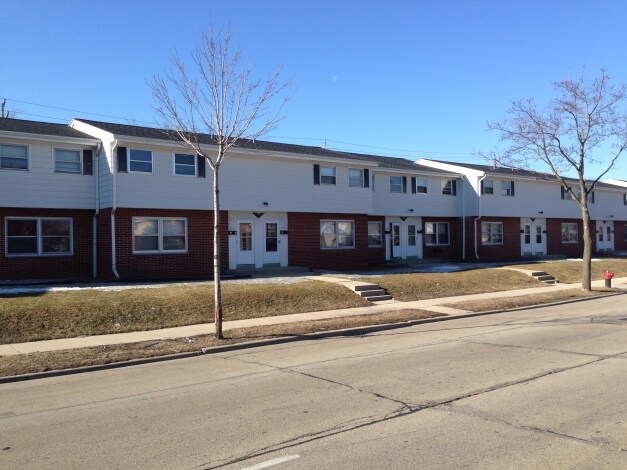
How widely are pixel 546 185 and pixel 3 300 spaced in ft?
108

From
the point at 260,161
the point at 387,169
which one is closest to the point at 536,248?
the point at 387,169

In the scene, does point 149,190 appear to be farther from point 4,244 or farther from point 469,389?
point 469,389

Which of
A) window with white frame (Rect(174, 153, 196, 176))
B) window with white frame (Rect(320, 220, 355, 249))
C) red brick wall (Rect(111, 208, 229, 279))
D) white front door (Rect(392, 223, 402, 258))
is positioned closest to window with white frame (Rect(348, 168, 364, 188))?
window with white frame (Rect(320, 220, 355, 249))

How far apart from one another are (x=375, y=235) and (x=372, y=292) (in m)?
12.0

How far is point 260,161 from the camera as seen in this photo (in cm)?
2320

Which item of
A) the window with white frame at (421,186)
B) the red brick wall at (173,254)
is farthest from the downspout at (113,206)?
the window with white frame at (421,186)

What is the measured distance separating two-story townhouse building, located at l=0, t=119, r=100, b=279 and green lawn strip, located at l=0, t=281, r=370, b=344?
5.65 m

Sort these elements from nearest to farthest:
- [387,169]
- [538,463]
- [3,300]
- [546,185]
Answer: [538,463]
[3,300]
[387,169]
[546,185]

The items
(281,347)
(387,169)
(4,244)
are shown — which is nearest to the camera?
(281,347)

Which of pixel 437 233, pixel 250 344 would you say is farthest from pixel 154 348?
pixel 437 233

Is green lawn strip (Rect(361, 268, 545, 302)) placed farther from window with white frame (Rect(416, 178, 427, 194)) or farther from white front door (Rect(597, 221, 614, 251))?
white front door (Rect(597, 221, 614, 251))

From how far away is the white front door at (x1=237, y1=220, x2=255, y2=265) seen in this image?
2305cm

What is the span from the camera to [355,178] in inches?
1044

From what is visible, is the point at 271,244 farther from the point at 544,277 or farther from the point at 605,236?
the point at 605,236
